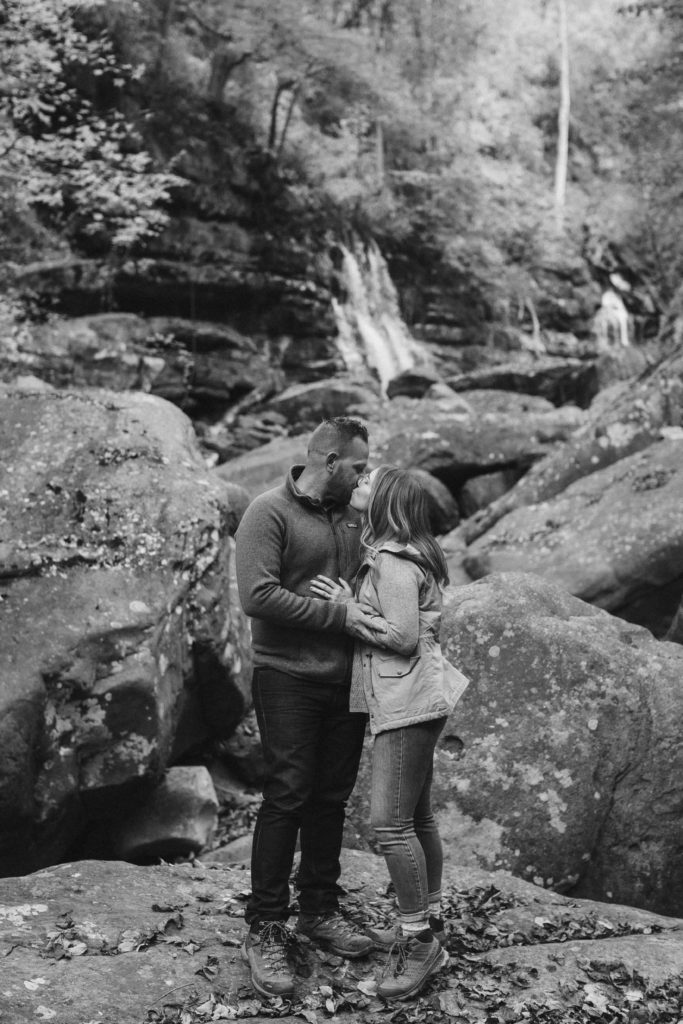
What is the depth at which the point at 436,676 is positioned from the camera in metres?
3.84

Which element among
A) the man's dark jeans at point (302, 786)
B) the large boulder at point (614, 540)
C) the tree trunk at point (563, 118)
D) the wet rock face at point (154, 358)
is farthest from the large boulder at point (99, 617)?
the tree trunk at point (563, 118)

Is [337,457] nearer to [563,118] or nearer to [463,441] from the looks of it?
[463,441]

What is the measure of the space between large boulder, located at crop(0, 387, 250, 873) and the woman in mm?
2092

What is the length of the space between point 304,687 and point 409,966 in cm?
125

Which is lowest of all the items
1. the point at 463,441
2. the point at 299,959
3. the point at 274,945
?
the point at 299,959

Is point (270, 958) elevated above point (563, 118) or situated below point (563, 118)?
below

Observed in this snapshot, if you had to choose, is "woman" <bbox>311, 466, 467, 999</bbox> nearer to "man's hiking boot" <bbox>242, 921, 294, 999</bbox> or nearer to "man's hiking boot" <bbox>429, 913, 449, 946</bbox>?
"man's hiking boot" <bbox>429, 913, 449, 946</bbox>

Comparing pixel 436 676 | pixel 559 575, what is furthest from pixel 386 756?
pixel 559 575

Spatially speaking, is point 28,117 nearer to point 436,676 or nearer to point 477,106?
point 436,676

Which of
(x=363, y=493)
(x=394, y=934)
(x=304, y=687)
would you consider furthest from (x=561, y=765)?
(x=363, y=493)

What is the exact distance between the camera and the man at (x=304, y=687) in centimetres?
384

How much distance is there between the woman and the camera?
3.73 meters

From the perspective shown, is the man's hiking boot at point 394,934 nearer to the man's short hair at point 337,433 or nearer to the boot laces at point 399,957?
the boot laces at point 399,957

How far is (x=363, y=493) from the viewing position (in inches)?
155
